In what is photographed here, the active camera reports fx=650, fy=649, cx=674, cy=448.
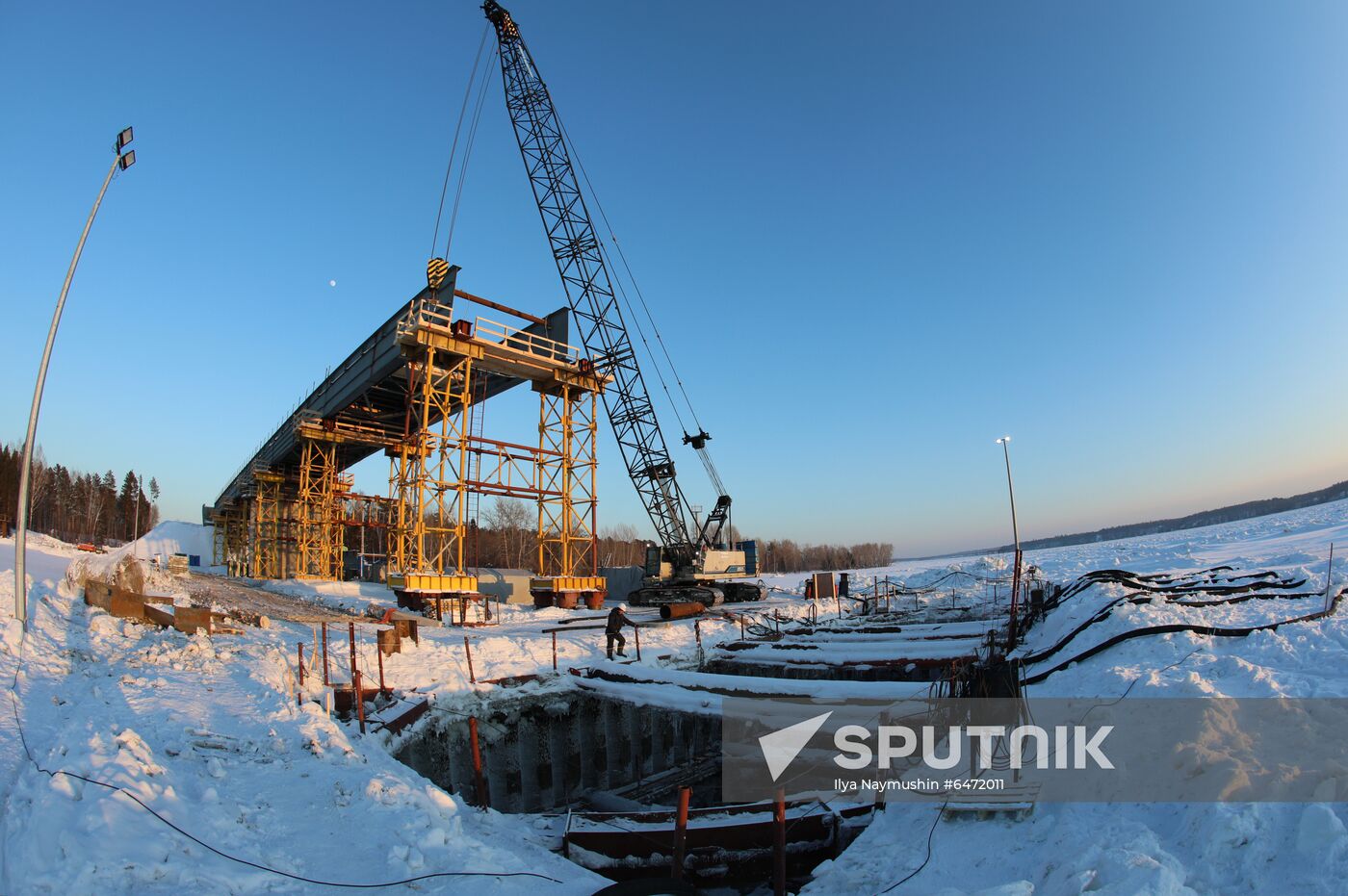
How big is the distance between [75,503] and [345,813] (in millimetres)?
140820

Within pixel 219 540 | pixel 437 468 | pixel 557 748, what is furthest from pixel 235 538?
pixel 557 748

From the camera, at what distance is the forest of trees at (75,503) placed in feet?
284

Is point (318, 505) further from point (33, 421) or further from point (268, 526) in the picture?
point (33, 421)

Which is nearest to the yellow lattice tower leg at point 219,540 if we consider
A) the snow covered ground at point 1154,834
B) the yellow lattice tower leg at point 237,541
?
the yellow lattice tower leg at point 237,541

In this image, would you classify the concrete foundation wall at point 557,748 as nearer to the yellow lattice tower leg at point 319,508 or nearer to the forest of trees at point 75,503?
the yellow lattice tower leg at point 319,508

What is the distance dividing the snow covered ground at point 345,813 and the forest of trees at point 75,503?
100m

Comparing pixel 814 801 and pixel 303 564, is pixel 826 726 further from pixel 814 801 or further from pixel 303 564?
pixel 303 564

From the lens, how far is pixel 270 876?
5738mm

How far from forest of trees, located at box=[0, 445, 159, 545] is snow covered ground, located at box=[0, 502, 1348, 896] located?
100 meters

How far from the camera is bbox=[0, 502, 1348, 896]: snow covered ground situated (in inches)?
206

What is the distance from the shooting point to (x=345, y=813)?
741 cm

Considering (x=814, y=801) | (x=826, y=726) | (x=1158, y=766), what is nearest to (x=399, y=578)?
(x=826, y=726)

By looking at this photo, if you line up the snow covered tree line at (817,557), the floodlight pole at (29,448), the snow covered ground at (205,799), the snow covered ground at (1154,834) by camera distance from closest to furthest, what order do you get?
the snow covered ground at (1154,834), the snow covered ground at (205,799), the floodlight pole at (29,448), the snow covered tree line at (817,557)

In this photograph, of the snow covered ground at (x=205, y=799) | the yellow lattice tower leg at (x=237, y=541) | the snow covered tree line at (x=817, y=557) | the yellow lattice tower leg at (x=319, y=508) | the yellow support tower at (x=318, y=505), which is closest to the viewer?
the snow covered ground at (x=205, y=799)
